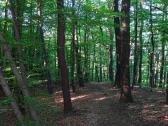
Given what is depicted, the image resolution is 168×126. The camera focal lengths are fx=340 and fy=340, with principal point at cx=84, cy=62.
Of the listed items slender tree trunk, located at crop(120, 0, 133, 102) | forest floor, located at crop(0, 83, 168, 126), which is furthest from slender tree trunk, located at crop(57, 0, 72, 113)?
slender tree trunk, located at crop(120, 0, 133, 102)

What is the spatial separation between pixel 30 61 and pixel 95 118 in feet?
14.7

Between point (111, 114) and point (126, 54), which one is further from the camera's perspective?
point (126, 54)

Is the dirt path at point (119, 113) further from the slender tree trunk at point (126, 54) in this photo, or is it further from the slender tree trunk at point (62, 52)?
the slender tree trunk at point (62, 52)

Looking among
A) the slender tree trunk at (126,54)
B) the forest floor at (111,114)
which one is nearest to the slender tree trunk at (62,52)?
the forest floor at (111,114)

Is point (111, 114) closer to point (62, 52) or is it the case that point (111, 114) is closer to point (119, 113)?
point (119, 113)

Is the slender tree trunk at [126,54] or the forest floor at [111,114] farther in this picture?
the slender tree trunk at [126,54]

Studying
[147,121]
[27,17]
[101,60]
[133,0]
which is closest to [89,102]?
[147,121]

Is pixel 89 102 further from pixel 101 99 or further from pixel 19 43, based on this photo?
pixel 19 43

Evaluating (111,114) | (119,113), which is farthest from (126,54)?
(111,114)

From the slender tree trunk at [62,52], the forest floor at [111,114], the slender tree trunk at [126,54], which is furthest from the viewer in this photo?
the slender tree trunk at [126,54]

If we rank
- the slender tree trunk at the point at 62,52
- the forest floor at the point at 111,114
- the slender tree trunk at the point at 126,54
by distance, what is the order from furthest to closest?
the slender tree trunk at the point at 126,54 < the slender tree trunk at the point at 62,52 < the forest floor at the point at 111,114

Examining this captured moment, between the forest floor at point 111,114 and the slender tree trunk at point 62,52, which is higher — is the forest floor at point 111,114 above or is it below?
below

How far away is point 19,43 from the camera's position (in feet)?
Result: 38.4

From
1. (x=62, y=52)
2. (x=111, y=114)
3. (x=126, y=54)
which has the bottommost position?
(x=111, y=114)
